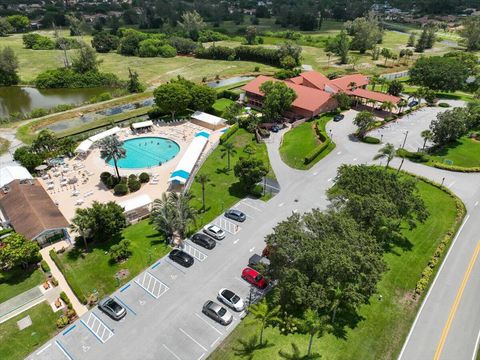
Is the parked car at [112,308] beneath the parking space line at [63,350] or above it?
above

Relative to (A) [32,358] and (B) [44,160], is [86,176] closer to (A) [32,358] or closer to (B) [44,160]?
(B) [44,160]

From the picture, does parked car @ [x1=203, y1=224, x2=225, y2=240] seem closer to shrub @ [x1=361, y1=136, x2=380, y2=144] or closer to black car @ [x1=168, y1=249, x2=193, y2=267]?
black car @ [x1=168, y1=249, x2=193, y2=267]

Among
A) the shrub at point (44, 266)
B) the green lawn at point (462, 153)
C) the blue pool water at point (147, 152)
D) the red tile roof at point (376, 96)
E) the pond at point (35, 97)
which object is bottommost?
the pond at point (35, 97)

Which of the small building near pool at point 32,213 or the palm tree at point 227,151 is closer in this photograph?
the small building near pool at point 32,213

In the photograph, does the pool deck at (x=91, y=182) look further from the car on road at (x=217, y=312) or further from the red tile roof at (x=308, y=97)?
the car on road at (x=217, y=312)

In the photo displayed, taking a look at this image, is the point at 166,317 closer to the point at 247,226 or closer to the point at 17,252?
the point at 247,226

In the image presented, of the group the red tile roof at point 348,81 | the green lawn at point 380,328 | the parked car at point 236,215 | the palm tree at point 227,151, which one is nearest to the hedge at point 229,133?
the palm tree at point 227,151

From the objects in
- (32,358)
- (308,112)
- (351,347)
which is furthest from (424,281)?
(308,112)
